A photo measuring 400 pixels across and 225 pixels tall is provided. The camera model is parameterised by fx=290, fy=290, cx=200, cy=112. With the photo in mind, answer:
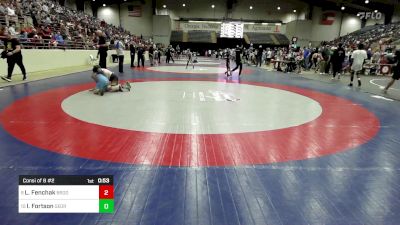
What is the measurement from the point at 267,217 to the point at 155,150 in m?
1.87

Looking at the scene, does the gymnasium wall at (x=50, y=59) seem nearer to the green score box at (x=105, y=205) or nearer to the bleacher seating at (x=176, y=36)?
the green score box at (x=105, y=205)

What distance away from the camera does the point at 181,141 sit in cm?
420

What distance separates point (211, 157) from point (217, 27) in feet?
143

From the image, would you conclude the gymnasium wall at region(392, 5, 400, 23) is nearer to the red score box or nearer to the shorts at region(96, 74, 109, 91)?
the shorts at region(96, 74, 109, 91)

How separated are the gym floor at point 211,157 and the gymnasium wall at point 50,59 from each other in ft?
23.0

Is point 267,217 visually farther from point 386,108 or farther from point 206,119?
point 386,108

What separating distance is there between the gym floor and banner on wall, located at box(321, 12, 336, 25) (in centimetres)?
3991

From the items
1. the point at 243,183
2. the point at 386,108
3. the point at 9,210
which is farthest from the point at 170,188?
the point at 386,108

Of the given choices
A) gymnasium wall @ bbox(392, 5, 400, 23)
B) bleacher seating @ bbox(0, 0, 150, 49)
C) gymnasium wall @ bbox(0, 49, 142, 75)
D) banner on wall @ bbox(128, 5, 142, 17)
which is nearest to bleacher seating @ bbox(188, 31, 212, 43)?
banner on wall @ bbox(128, 5, 142, 17)

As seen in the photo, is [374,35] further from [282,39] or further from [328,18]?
[282,39]

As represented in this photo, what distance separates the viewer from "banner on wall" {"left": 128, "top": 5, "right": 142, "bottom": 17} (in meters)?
41.3

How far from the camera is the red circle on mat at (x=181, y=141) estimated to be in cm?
362

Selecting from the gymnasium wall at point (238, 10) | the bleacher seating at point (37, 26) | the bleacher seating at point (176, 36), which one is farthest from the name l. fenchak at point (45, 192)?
the gymnasium wall at point (238, 10)
